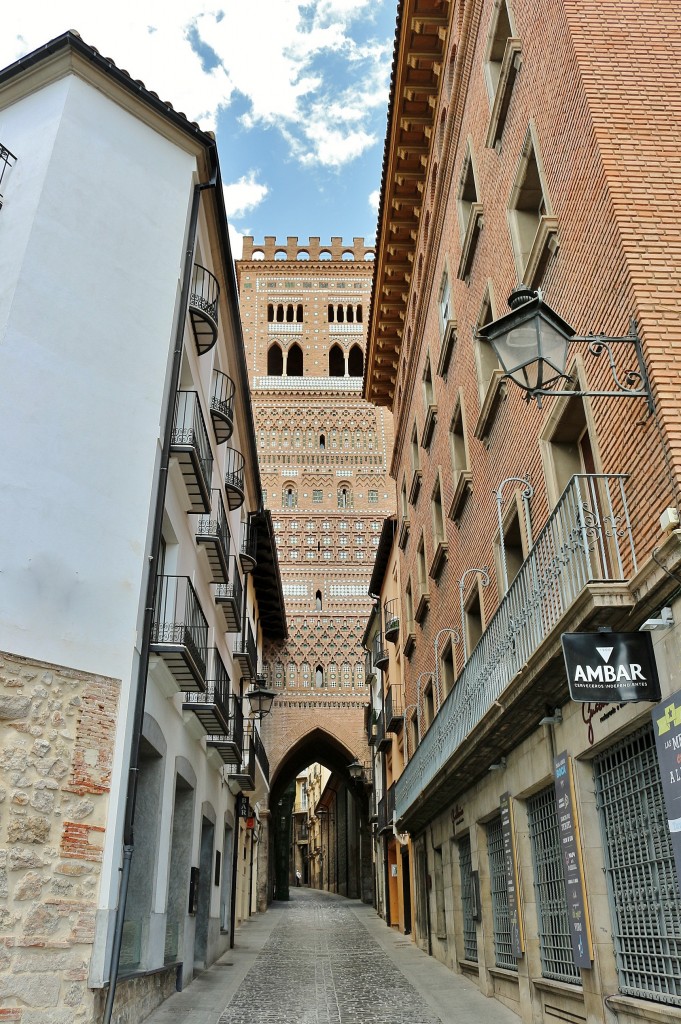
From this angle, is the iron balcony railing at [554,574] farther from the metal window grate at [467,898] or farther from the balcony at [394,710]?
the balcony at [394,710]

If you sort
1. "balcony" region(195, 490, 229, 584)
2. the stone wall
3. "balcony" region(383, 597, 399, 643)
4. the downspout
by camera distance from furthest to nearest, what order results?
"balcony" region(383, 597, 399, 643) < "balcony" region(195, 490, 229, 584) < the downspout < the stone wall

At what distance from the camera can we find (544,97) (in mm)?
8984

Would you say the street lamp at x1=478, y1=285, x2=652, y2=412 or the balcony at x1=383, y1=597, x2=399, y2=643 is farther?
the balcony at x1=383, y1=597, x2=399, y2=643

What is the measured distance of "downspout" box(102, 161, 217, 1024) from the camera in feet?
27.2

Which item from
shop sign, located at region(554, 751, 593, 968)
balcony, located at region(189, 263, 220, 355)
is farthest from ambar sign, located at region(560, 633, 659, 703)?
balcony, located at region(189, 263, 220, 355)

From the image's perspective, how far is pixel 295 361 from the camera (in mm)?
49938

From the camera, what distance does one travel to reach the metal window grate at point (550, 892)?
850 centimetres

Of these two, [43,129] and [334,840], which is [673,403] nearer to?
[43,129]

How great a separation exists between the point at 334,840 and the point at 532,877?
50467 millimetres

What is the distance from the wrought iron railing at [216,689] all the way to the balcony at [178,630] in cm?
89

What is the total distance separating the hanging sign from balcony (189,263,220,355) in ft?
24.1

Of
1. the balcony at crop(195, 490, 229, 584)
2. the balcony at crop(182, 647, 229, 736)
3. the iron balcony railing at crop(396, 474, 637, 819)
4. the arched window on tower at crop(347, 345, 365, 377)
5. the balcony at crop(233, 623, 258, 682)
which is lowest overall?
the iron balcony railing at crop(396, 474, 637, 819)

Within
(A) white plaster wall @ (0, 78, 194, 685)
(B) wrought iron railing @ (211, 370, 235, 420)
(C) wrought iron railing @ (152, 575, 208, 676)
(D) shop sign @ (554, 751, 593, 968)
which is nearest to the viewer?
(D) shop sign @ (554, 751, 593, 968)

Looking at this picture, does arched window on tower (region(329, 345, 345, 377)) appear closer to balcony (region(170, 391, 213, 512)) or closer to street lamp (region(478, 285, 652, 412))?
balcony (region(170, 391, 213, 512))
